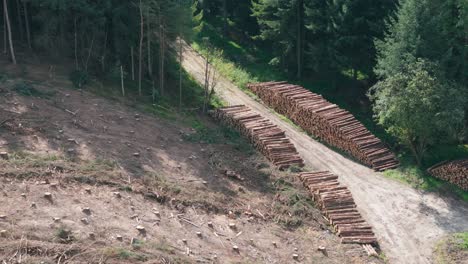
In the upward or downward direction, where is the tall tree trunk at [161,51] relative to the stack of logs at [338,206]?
upward

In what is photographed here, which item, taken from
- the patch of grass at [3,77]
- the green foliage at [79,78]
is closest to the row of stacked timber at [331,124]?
the green foliage at [79,78]

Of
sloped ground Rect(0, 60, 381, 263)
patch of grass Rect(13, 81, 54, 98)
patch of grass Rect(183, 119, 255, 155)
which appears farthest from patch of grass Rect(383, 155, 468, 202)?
patch of grass Rect(13, 81, 54, 98)

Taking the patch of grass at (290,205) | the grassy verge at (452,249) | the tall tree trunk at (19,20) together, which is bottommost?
the grassy verge at (452,249)

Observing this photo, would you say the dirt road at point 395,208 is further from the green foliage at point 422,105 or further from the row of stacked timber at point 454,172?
the green foliage at point 422,105

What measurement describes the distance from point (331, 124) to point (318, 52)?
8522mm

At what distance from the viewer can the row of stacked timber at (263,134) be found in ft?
96.0

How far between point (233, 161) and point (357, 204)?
21.2 ft

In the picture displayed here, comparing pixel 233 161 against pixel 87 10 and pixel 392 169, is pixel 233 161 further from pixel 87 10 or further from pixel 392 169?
pixel 87 10

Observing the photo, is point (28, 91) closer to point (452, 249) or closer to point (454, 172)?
point (452, 249)

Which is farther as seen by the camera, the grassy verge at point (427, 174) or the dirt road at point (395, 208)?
the grassy verge at point (427, 174)

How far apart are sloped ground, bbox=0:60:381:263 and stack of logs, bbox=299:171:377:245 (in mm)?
469

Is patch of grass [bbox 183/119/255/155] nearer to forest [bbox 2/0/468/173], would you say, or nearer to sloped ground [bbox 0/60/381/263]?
sloped ground [bbox 0/60/381/263]

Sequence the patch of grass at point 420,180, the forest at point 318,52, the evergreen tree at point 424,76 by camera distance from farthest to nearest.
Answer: the forest at point 318,52 < the evergreen tree at point 424,76 < the patch of grass at point 420,180

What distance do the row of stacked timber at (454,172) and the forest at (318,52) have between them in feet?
4.26
